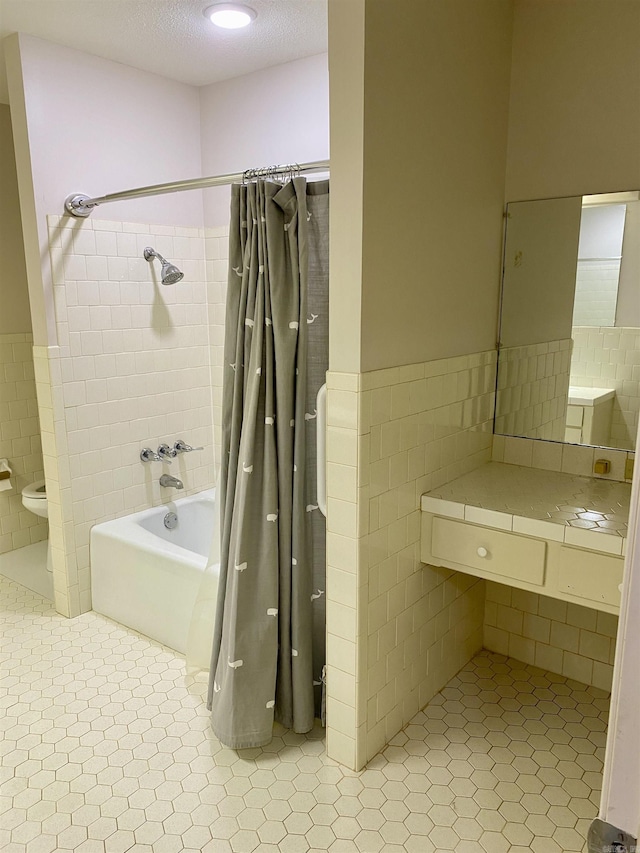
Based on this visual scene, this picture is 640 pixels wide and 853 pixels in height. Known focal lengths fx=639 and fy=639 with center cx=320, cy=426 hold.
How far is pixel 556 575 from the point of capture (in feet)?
6.00

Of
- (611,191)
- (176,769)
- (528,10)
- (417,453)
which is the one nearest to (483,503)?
(417,453)

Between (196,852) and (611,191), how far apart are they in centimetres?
233

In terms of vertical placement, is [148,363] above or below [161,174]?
below

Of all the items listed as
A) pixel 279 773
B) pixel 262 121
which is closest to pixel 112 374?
pixel 262 121

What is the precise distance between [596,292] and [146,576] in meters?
2.05

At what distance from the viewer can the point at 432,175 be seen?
74.7 inches

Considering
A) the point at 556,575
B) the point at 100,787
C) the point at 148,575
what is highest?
the point at 556,575

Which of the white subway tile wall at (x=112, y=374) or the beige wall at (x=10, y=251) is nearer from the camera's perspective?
the white subway tile wall at (x=112, y=374)

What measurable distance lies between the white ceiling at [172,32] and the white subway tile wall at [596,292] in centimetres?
130

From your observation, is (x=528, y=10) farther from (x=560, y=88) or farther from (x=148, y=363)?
(x=148, y=363)

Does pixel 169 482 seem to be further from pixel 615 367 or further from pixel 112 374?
pixel 615 367

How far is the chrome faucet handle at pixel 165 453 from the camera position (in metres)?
3.14

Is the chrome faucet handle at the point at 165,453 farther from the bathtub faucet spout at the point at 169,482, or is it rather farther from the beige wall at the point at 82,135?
the beige wall at the point at 82,135

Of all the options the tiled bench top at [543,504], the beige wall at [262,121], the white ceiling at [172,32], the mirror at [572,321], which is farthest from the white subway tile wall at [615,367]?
the white ceiling at [172,32]
